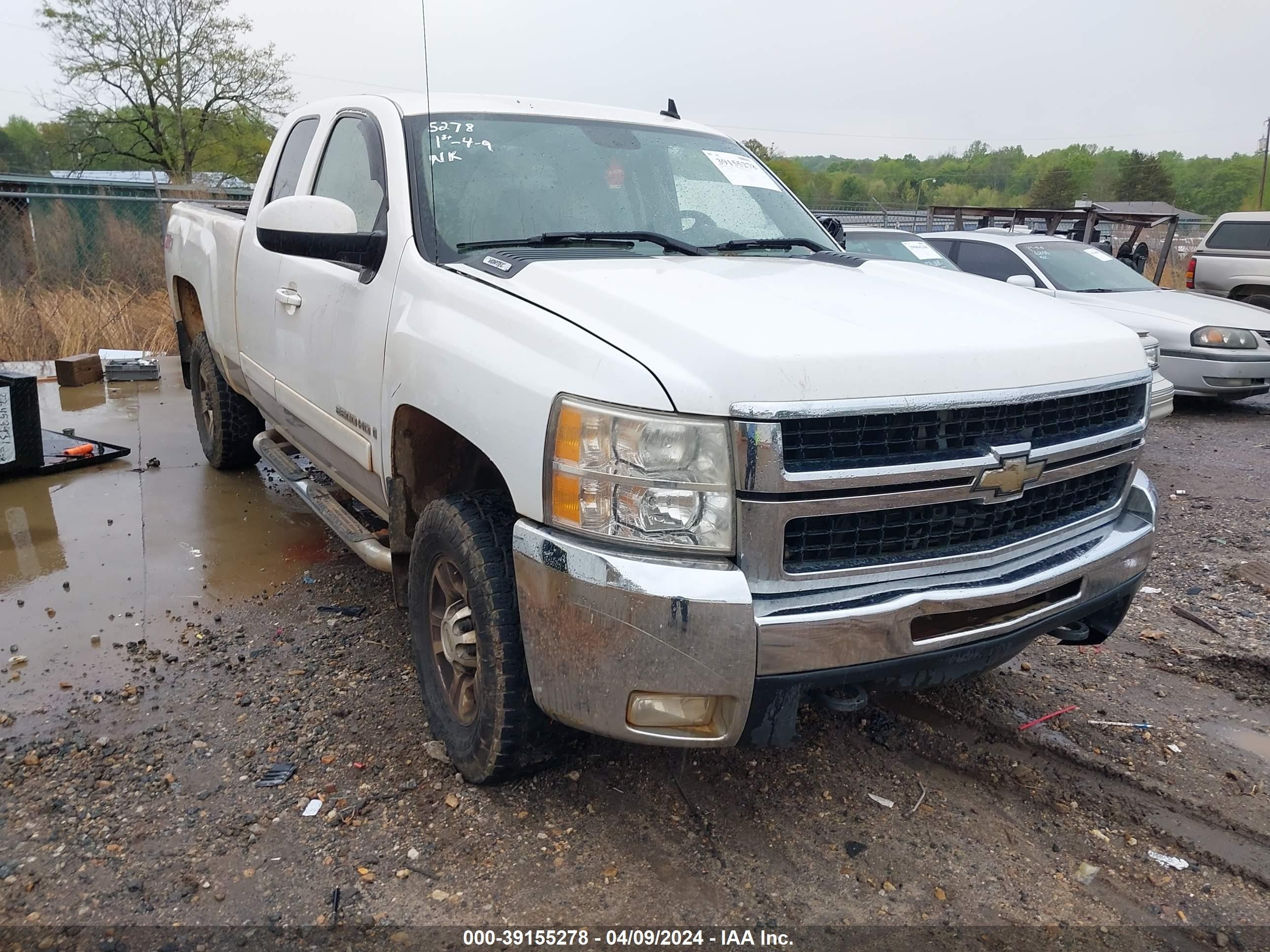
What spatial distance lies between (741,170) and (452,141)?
1.21 m

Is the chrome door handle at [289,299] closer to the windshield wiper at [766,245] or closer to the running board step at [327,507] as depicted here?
the running board step at [327,507]

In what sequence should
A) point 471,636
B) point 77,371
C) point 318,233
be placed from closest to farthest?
point 471,636, point 318,233, point 77,371

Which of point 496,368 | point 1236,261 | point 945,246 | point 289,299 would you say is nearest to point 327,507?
point 289,299

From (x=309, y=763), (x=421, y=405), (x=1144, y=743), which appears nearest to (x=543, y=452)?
(x=421, y=405)

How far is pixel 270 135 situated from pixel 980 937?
34.4m

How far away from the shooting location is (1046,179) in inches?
2350

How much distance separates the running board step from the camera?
335cm

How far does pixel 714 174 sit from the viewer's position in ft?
12.3

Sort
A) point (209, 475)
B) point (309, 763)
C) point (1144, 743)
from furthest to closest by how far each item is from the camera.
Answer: point (209, 475)
point (1144, 743)
point (309, 763)

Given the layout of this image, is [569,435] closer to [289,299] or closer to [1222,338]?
[289,299]

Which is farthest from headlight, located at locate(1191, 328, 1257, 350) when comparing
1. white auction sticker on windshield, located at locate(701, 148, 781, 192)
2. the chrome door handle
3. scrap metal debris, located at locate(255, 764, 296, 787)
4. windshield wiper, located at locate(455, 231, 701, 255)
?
scrap metal debris, located at locate(255, 764, 296, 787)

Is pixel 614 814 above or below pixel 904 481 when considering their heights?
below

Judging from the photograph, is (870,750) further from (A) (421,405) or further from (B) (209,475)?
(B) (209,475)

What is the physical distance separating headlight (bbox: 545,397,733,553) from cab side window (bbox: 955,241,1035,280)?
784 centimetres
